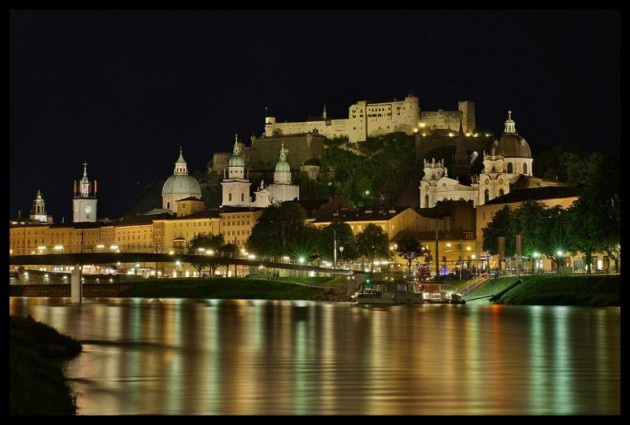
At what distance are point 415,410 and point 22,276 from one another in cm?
10360

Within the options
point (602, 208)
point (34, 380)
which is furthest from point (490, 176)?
point (34, 380)

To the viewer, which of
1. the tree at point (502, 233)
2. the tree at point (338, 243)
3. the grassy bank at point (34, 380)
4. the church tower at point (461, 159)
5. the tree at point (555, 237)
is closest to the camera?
the grassy bank at point (34, 380)

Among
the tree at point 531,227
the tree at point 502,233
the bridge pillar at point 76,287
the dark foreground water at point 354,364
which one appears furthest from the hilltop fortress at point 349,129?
the dark foreground water at point 354,364

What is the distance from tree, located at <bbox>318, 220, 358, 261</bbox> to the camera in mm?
111375

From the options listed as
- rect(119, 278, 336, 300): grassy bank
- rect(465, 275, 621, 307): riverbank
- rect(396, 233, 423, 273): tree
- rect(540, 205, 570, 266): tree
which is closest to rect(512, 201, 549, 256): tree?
rect(540, 205, 570, 266): tree

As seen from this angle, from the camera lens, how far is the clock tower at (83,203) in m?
190

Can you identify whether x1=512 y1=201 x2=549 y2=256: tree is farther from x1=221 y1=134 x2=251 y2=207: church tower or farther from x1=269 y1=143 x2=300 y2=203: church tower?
x1=221 y1=134 x2=251 y2=207: church tower

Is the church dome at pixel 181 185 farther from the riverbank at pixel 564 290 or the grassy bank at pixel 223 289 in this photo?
the riverbank at pixel 564 290

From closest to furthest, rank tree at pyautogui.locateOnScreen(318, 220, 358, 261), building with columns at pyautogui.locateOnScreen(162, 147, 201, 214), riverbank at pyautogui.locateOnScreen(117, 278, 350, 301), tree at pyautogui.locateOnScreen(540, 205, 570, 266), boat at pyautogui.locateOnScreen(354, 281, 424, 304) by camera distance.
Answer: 1. boat at pyautogui.locateOnScreen(354, 281, 424, 304)
2. tree at pyautogui.locateOnScreen(540, 205, 570, 266)
3. riverbank at pyautogui.locateOnScreen(117, 278, 350, 301)
4. tree at pyautogui.locateOnScreen(318, 220, 358, 261)
5. building with columns at pyautogui.locateOnScreen(162, 147, 201, 214)

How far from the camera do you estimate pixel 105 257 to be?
75625 mm

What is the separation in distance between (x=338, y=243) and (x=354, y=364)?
77.9 metres

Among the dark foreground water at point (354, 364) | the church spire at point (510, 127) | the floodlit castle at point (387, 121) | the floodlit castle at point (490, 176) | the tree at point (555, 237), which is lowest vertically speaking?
the dark foreground water at point (354, 364)

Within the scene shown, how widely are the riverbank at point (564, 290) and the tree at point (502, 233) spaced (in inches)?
640

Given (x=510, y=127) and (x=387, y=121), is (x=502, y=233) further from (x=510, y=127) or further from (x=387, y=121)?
(x=387, y=121)
